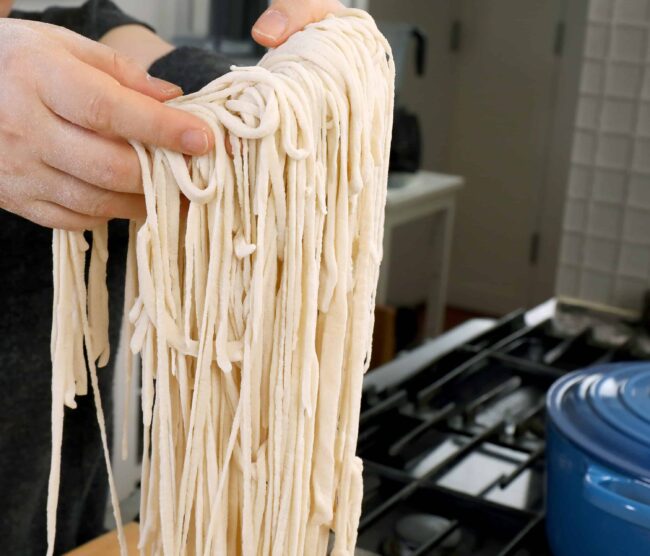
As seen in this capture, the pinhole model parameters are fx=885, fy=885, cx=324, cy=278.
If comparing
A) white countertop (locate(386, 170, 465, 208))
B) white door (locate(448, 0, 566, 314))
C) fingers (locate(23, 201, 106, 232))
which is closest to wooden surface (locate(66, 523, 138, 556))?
fingers (locate(23, 201, 106, 232))

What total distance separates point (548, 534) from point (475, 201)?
142 inches

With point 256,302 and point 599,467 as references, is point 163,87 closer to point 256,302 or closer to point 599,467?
point 256,302

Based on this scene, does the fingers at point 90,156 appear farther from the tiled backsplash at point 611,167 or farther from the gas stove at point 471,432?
the tiled backsplash at point 611,167

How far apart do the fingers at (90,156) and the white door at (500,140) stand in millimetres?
3713

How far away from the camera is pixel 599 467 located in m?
0.73

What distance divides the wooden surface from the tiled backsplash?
1.14m

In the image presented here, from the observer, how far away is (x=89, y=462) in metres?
1.07

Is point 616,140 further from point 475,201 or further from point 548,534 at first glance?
point 475,201

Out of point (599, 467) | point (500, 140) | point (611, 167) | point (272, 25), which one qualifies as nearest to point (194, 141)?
point (272, 25)

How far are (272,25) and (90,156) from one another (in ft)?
0.62

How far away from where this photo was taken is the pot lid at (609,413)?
2.38ft

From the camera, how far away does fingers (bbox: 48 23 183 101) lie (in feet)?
1.69

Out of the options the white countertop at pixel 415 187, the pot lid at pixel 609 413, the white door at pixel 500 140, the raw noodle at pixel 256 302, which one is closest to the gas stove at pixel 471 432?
the pot lid at pixel 609 413

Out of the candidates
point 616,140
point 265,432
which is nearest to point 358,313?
point 265,432
